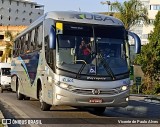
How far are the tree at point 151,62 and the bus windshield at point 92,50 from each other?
2339cm

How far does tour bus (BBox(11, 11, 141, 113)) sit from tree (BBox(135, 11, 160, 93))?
76.0 feet

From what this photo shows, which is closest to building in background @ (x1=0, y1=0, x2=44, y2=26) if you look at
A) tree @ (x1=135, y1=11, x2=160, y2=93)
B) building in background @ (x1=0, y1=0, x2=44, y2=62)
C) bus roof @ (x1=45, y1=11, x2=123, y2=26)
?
building in background @ (x1=0, y1=0, x2=44, y2=62)

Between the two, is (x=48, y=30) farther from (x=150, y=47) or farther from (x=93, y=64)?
(x=150, y=47)

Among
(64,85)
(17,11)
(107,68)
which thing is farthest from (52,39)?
(17,11)

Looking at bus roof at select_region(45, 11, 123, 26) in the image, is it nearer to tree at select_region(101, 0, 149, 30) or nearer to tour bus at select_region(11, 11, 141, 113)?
tour bus at select_region(11, 11, 141, 113)

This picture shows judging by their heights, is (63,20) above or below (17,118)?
above

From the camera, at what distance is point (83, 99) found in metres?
13.5

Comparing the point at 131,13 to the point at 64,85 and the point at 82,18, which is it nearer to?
the point at 82,18

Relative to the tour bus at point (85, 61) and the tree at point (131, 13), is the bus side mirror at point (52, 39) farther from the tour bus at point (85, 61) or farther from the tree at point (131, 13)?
the tree at point (131, 13)

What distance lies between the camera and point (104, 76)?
13.6 m

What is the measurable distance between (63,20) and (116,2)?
96.9ft

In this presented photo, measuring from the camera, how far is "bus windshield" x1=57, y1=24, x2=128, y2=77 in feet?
44.6

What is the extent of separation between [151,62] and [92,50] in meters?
24.4

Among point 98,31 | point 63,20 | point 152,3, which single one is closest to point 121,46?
point 98,31
